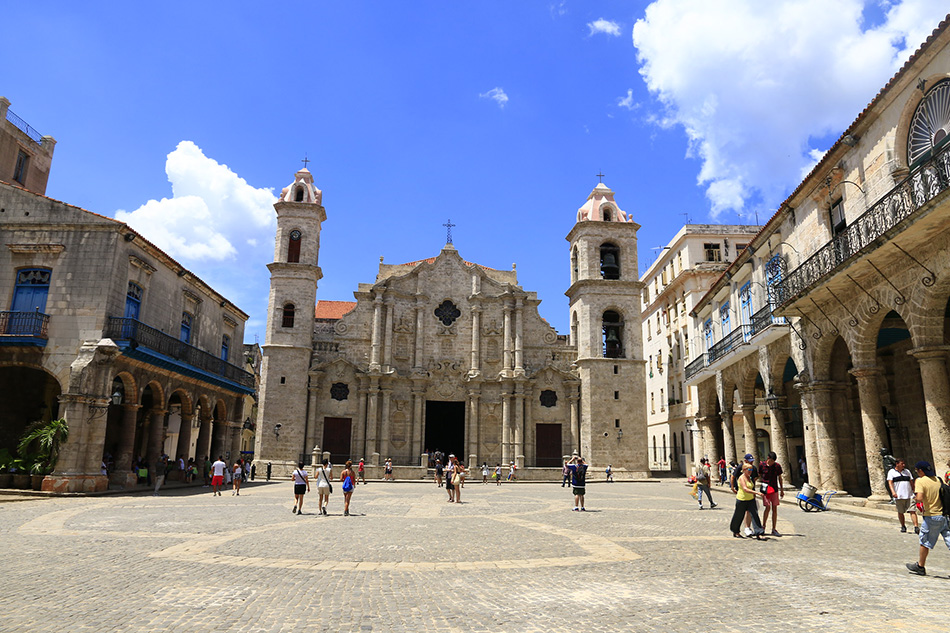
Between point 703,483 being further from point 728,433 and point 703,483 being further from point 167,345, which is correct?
point 167,345

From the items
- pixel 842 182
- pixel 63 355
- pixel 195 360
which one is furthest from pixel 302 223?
pixel 842 182

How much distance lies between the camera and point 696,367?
29094 mm

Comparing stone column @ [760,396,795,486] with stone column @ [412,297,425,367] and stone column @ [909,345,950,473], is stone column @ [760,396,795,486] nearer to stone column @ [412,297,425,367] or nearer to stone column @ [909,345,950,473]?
stone column @ [909,345,950,473]

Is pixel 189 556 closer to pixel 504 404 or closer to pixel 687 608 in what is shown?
pixel 687 608

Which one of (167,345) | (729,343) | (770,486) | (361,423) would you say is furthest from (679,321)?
(167,345)

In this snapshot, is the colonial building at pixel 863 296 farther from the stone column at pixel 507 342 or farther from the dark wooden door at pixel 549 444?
the stone column at pixel 507 342

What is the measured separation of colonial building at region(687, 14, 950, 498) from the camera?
12.6 meters

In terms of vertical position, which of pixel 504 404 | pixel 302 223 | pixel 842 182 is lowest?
pixel 504 404

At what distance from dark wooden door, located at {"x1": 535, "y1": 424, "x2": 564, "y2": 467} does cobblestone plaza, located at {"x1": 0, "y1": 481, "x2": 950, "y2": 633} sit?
26.1 m

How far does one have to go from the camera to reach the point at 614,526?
42.8 feet

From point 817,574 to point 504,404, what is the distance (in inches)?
1254

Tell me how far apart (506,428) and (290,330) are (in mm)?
15439

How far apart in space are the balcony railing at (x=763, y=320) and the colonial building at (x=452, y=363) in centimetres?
1802

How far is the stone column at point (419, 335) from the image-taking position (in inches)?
1586
